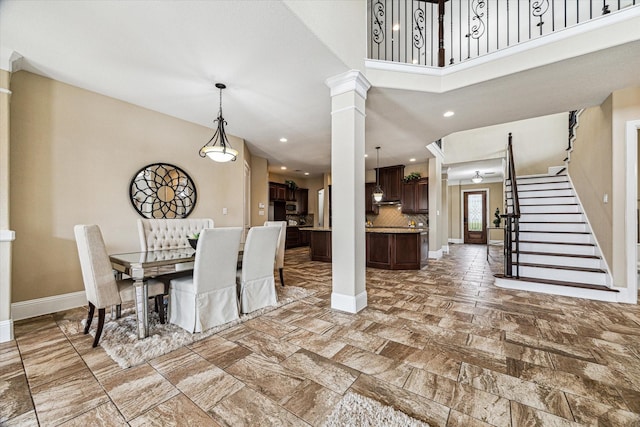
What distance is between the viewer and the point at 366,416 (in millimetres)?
1323

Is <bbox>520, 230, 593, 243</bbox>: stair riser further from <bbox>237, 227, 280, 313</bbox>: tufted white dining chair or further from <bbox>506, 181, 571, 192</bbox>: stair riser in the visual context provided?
<bbox>237, 227, 280, 313</bbox>: tufted white dining chair

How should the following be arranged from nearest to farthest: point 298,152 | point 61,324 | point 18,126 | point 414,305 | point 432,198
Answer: point 61,324
point 18,126
point 414,305
point 298,152
point 432,198

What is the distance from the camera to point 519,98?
10.8ft

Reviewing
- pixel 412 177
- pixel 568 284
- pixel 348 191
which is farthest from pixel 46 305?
pixel 412 177

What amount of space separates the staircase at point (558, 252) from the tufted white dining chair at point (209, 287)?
3.91 metres

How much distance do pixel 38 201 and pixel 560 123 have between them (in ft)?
32.7

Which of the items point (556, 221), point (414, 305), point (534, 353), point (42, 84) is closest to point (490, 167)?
point (556, 221)

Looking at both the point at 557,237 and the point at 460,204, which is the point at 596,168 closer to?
the point at 557,237

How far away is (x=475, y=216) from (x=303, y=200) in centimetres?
705

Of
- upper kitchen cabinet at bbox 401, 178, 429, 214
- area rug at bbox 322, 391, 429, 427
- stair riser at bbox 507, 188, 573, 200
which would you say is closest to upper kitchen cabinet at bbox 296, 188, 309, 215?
upper kitchen cabinet at bbox 401, 178, 429, 214

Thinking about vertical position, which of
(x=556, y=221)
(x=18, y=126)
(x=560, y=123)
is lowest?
(x=556, y=221)

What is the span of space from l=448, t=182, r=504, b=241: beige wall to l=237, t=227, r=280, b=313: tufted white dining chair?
9998 millimetres

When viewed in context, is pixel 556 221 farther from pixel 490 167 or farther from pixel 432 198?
pixel 490 167

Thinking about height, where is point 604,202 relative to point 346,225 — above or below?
above
